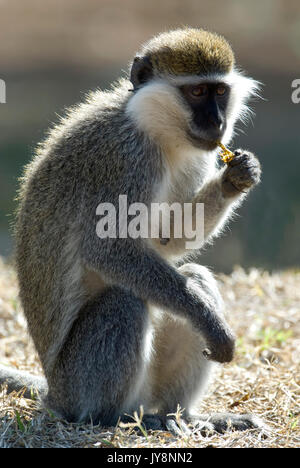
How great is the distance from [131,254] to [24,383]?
122 centimetres

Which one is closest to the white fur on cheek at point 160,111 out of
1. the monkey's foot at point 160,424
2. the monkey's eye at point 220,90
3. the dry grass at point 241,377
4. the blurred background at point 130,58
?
the monkey's eye at point 220,90

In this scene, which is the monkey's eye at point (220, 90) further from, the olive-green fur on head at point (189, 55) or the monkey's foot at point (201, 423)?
the monkey's foot at point (201, 423)

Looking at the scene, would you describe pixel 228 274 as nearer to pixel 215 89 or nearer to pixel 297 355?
pixel 297 355

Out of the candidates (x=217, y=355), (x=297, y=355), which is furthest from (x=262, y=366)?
(x=217, y=355)

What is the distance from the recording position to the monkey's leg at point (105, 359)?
4555mm

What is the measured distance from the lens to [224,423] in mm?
4922

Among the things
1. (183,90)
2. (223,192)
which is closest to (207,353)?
(223,192)

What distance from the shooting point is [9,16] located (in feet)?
56.9

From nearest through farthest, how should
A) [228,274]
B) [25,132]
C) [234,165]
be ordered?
1. [234,165]
2. [228,274]
3. [25,132]

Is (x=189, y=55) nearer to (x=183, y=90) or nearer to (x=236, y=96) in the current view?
(x=183, y=90)

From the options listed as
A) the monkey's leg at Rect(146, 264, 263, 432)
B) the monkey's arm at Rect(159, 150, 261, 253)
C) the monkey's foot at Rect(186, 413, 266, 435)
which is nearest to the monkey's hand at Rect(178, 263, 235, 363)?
the monkey's leg at Rect(146, 264, 263, 432)

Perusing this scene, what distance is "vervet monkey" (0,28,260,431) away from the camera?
4648 mm

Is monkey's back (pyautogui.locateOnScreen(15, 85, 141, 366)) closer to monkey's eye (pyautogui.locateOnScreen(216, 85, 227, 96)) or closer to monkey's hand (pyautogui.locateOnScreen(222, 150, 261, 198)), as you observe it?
monkey's eye (pyautogui.locateOnScreen(216, 85, 227, 96))

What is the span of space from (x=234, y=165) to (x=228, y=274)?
3774 millimetres
